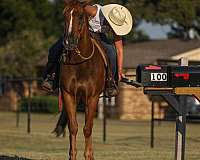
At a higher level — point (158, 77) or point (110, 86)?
point (158, 77)

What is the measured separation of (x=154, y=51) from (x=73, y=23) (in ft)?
140

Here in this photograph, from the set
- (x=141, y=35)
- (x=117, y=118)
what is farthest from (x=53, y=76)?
(x=141, y=35)

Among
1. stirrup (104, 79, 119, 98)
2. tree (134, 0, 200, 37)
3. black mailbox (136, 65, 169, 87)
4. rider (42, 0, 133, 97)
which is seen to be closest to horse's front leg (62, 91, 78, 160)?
rider (42, 0, 133, 97)

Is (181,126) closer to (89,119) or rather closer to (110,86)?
(110,86)

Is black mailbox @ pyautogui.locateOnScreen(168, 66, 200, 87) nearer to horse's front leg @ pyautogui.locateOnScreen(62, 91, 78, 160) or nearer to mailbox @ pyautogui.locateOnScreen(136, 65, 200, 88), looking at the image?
mailbox @ pyautogui.locateOnScreen(136, 65, 200, 88)

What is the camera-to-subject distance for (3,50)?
179 feet

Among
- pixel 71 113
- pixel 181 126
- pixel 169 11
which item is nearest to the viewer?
pixel 71 113

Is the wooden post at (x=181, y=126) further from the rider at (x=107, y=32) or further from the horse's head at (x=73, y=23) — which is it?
the horse's head at (x=73, y=23)

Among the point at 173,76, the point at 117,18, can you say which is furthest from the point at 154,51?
the point at 173,76

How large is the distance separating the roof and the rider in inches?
1337

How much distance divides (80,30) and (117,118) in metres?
32.9

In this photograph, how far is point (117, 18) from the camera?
12.4 m

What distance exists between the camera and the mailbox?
37.3ft

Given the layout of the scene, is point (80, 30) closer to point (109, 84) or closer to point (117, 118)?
point (109, 84)
